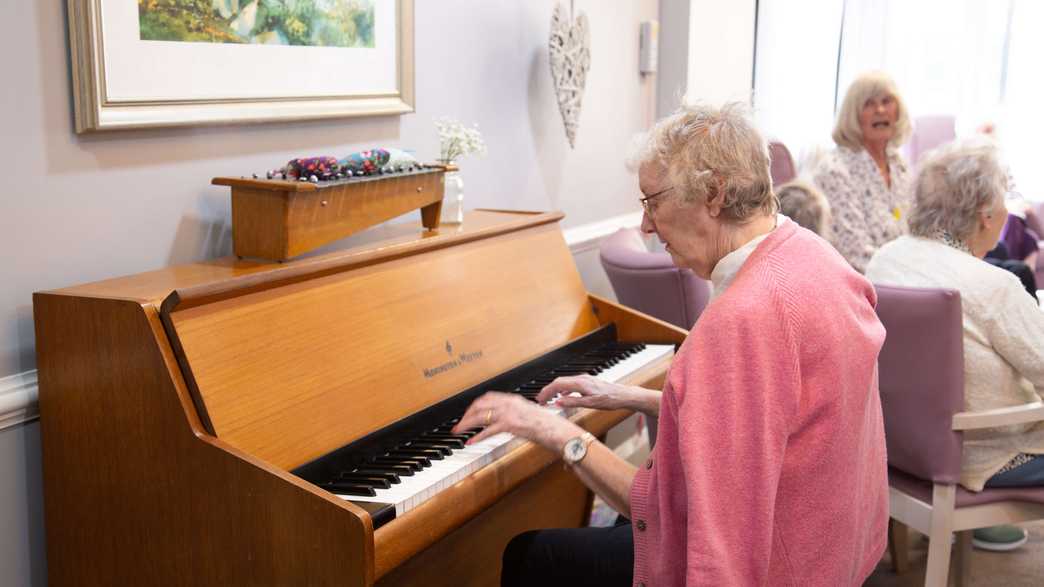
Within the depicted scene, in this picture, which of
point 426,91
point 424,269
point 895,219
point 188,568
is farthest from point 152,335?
point 895,219

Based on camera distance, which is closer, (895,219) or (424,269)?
(424,269)

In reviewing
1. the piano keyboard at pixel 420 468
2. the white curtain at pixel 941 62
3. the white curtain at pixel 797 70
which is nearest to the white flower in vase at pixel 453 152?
the piano keyboard at pixel 420 468

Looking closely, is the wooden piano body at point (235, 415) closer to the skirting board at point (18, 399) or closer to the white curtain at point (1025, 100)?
the skirting board at point (18, 399)

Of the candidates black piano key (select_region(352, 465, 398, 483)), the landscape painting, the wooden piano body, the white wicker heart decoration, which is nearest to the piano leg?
the wooden piano body

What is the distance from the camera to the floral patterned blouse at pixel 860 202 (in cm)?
418

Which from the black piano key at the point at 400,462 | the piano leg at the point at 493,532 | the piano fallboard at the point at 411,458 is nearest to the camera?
the piano fallboard at the point at 411,458

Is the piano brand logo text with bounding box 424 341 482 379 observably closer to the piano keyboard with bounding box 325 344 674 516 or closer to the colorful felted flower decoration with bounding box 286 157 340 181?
the piano keyboard with bounding box 325 344 674 516

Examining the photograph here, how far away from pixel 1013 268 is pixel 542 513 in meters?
2.34

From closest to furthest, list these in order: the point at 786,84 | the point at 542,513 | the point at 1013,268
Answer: the point at 542,513 → the point at 1013,268 → the point at 786,84

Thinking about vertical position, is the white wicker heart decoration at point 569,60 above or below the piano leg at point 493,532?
above

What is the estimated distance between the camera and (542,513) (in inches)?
110

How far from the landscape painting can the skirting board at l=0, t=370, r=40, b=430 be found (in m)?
0.65

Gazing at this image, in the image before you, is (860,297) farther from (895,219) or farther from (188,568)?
(895,219)

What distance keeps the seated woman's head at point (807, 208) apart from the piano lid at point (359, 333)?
839mm
